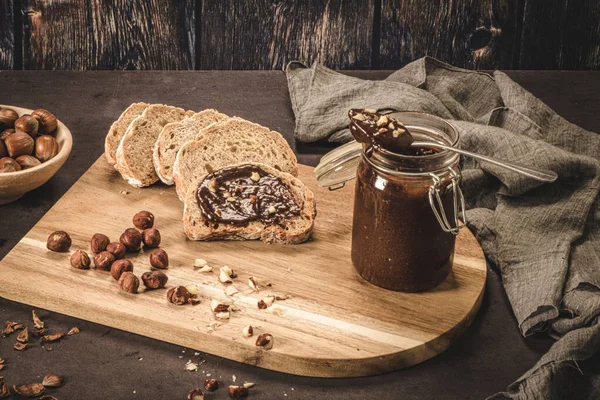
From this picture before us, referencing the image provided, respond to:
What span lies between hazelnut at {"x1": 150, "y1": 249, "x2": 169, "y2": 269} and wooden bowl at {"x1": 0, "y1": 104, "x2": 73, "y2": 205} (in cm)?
63

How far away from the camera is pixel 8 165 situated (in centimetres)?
281

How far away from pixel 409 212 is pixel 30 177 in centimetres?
145

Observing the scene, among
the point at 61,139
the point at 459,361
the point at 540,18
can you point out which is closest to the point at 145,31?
the point at 61,139

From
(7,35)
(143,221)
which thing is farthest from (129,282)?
(7,35)

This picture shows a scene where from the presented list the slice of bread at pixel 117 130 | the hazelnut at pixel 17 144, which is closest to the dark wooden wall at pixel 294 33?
the slice of bread at pixel 117 130

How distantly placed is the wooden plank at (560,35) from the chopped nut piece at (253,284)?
2.84 m

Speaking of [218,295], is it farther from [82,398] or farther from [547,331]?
[547,331]

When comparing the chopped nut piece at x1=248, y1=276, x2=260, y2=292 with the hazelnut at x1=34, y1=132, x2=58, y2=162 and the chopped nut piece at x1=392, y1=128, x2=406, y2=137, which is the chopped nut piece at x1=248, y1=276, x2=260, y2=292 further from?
the hazelnut at x1=34, y1=132, x2=58, y2=162

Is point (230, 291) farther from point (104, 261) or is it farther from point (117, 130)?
point (117, 130)

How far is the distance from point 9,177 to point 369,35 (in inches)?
97.4

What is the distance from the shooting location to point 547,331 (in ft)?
8.04

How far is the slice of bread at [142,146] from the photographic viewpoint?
3004mm

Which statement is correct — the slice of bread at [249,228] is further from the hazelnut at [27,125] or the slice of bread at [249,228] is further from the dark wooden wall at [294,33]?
the dark wooden wall at [294,33]

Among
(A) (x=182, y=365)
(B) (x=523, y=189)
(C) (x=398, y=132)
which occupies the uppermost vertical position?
(C) (x=398, y=132)
